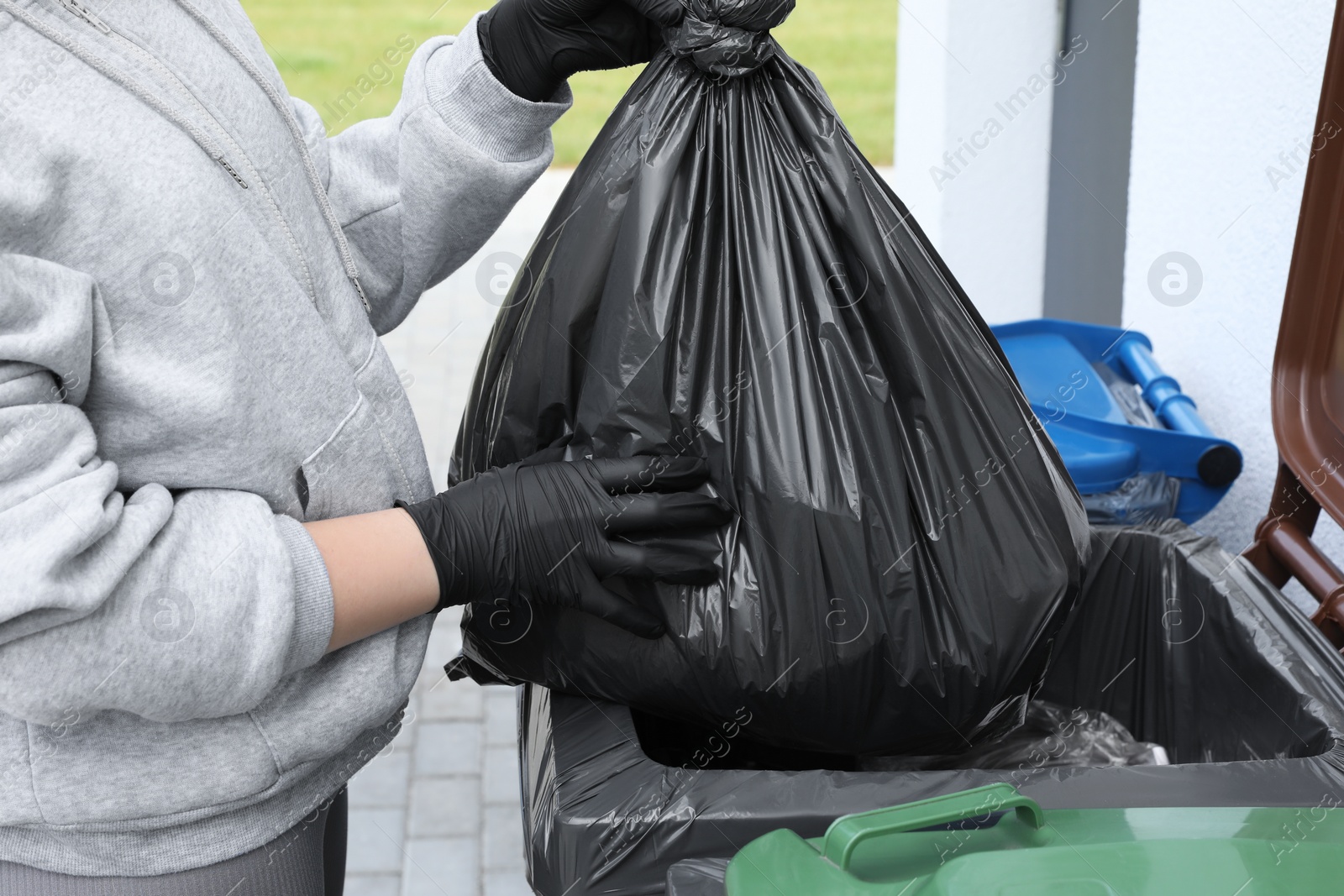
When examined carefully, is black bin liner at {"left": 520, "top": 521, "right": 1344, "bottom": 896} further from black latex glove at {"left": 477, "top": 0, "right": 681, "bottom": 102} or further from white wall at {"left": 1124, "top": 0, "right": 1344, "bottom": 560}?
black latex glove at {"left": 477, "top": 0, "right": 681, "bottom": 102}

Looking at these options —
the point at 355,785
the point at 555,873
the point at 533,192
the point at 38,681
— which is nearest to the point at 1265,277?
the point at 555,873

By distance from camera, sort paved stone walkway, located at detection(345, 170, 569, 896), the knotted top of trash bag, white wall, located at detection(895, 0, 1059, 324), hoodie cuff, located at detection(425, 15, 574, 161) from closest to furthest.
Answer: the knotted top of trash bag → hoodie cuff, located at detection(425, 15, 574, 161) → paved stone walkway, located at detection(345, 170, 569, 896) → white wall, located at detection(895, 0, 1059, 324)

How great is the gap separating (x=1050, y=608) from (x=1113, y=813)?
0.21 meters

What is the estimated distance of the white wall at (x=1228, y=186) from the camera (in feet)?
5.30

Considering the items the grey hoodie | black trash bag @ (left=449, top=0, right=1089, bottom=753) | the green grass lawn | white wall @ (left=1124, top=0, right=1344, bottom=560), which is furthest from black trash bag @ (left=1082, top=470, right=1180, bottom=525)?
the green grass lawn

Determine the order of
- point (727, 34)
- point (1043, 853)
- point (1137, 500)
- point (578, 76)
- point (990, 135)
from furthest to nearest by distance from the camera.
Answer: point (578, 76), point (990, 135), point (1137, 500), point (727, 34), point (1043, 853)

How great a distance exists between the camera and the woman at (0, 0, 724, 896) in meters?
0.80

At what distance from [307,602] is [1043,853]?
1.88 feet

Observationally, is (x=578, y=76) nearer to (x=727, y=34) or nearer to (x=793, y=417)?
(x=727, y=34)

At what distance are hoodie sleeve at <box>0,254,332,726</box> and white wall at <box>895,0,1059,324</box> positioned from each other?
2147mm

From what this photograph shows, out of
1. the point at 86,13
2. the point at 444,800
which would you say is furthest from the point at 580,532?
the point at 444,800

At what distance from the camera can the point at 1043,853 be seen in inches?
30.1

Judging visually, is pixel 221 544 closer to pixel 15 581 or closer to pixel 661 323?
pixel 15 581

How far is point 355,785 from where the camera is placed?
2.46 meters
